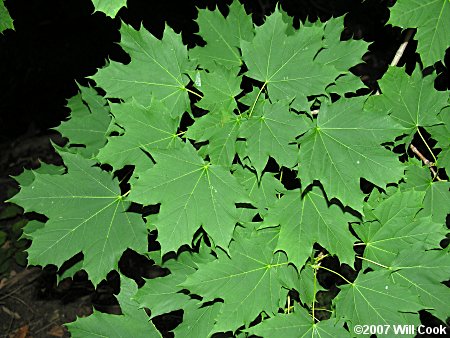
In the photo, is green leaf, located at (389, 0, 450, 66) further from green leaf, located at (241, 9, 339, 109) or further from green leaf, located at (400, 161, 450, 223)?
green leaf, located at (400, 161, 450, 223)

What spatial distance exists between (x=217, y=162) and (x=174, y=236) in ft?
0.92

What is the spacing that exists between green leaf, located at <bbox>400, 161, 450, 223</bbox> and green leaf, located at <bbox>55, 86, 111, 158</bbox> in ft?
4.24

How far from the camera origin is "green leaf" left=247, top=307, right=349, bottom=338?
1.70 m

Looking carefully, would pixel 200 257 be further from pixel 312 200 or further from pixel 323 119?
pixel 323 119

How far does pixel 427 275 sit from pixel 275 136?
74 cm

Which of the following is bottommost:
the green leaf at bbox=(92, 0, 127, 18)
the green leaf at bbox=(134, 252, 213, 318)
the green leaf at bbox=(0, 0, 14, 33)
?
the green leaf at bbox=(134, 252, 213, 318)

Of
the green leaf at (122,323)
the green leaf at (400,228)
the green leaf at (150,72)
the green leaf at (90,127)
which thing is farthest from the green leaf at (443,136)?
the green leaf at (90,127)

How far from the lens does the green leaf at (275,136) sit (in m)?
1.65

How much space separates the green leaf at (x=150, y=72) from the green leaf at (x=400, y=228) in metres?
0.82

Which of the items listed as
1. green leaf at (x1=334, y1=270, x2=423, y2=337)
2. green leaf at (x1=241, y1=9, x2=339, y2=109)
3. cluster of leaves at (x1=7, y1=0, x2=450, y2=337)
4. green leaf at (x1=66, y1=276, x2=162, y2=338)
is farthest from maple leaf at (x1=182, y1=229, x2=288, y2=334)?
green leaf at (x1=241, y1=9, x2=339, y2=109)

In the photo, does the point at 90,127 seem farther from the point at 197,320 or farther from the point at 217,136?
the point at 197,320

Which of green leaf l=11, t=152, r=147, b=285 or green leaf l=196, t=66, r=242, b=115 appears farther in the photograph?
green leaf l=11, t=152, r=147, b=285

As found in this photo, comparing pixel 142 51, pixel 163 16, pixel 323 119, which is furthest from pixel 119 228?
pixel 163 16

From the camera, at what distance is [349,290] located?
179 cm
